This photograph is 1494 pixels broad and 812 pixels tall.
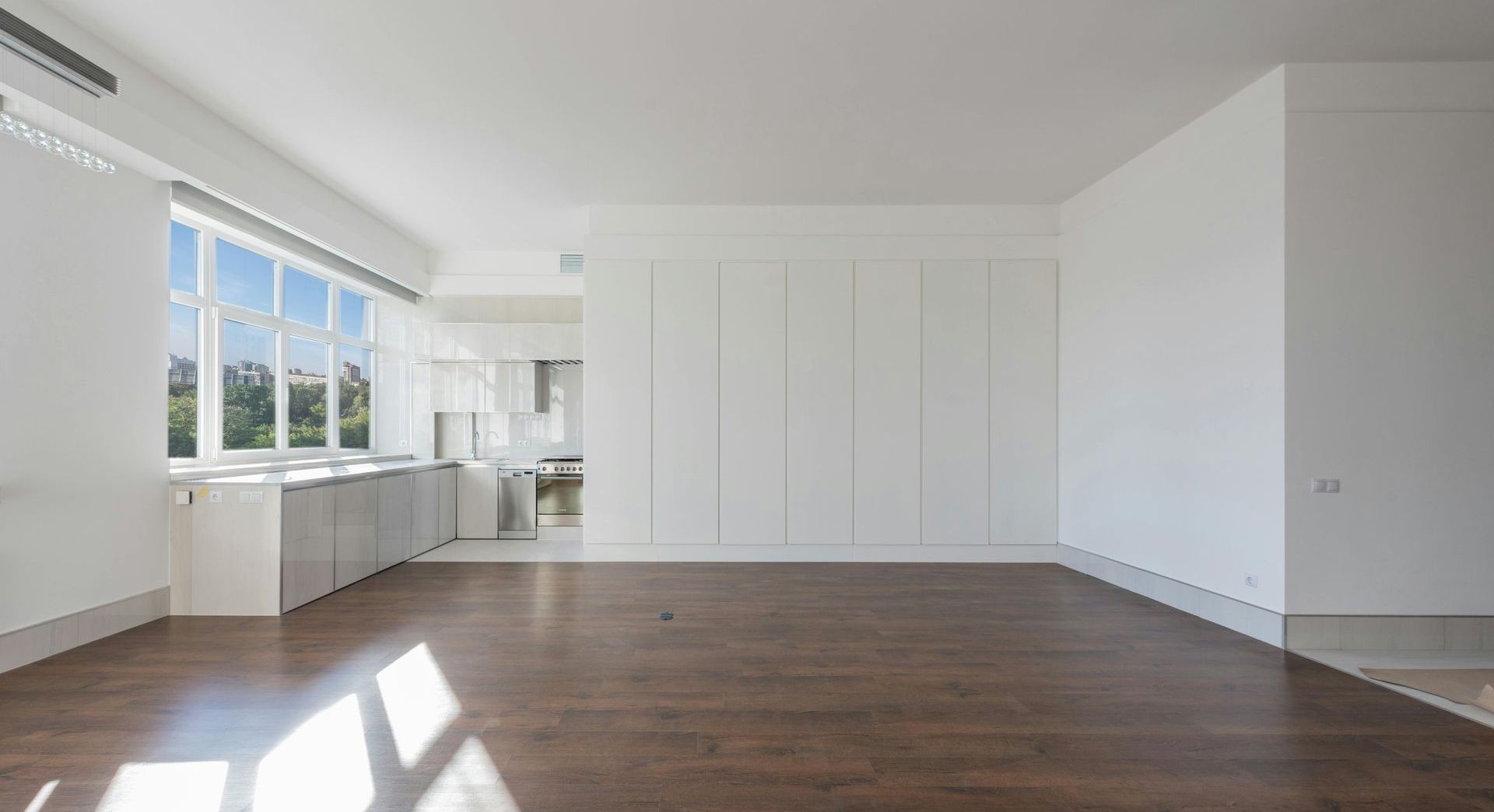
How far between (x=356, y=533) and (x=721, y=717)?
3.69 m

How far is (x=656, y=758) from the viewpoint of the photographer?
7.30 ft

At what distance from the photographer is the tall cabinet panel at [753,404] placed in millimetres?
5555

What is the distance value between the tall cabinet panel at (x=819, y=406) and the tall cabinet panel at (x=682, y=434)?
69 centimetres

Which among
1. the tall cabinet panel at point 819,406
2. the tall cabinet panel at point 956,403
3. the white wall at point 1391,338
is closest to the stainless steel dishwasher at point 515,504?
the tall cabinet panel at point 819,406

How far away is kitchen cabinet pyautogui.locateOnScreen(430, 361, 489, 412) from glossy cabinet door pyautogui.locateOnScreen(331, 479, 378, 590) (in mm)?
1921

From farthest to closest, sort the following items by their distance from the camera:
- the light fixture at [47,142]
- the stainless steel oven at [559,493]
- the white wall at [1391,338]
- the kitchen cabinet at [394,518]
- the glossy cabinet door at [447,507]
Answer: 1. the stainless steel oven at [559,493]
2. the glossy cabinet door at [447,507]
3. the kitchen cabinet at [394,518]
4. the white wall at [1391,338]
5. the light fixture at [47,142]

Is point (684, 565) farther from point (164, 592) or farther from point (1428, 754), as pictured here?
point (1428, 754)

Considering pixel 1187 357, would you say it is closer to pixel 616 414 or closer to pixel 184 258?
pixel 616 414

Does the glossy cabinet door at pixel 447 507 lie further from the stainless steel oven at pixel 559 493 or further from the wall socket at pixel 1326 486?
the wall socket at pixel 1326 486

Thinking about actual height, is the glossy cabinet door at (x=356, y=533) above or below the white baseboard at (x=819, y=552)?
above

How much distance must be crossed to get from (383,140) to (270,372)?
97.8 inches

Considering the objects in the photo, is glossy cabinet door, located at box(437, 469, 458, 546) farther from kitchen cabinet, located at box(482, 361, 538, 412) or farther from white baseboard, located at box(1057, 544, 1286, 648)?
white baseboard, located at box(1057, 544, 1286, 648)

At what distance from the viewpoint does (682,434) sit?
5547 mm

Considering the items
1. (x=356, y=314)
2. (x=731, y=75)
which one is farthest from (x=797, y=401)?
(x=356, y=314)
